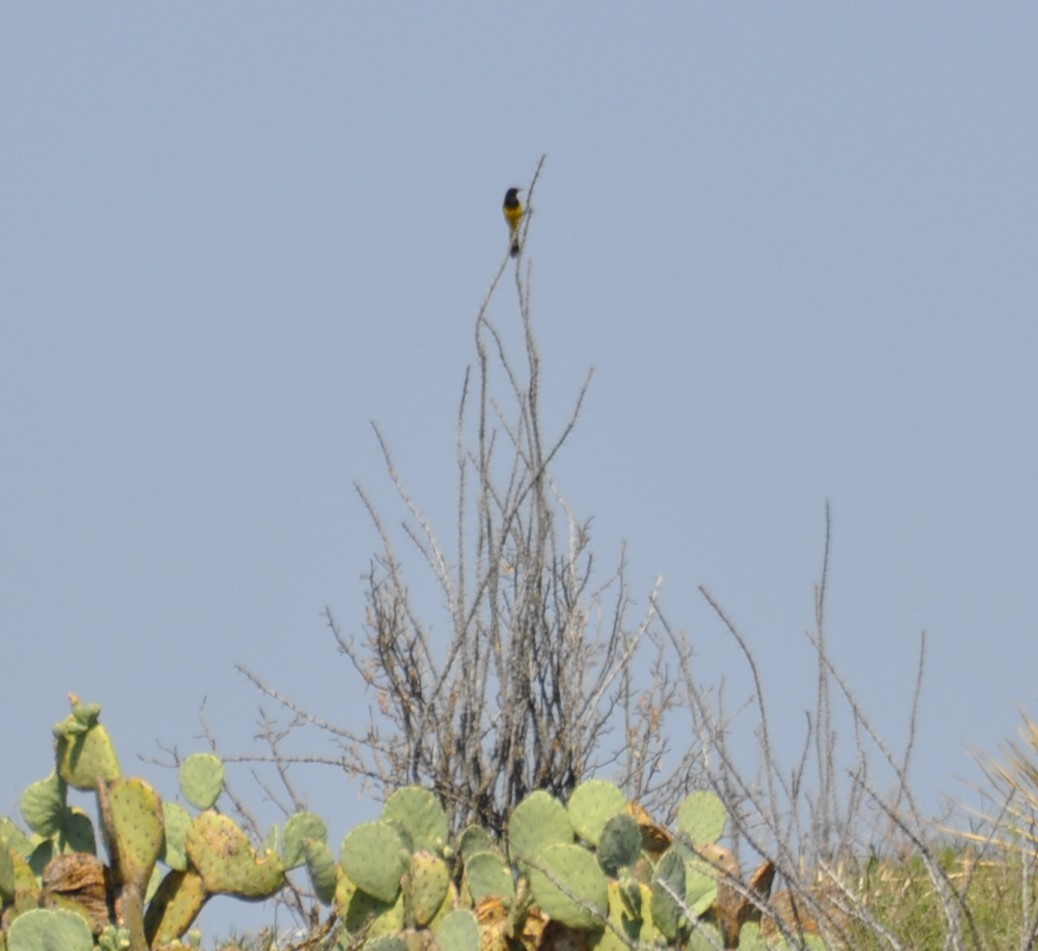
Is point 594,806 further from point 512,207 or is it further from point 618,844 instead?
point 512,207

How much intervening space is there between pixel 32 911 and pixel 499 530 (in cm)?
237

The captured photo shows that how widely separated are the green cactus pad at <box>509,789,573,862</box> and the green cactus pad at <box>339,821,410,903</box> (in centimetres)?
34

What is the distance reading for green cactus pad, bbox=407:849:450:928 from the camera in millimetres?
4945

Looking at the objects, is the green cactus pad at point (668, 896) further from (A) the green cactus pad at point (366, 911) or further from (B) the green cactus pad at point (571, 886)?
(A) the green cactus pad at point (366, 911)

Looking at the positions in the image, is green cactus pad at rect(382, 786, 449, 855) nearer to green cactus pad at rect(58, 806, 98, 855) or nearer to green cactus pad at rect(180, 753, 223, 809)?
green cactus pad at rect(180, 753, 223, 809)

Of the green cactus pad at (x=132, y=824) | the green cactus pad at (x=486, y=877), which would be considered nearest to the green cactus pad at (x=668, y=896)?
the green cactus pad at (x=486, y=877)

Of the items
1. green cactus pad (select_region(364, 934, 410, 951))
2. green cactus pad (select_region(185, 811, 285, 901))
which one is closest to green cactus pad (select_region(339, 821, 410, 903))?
green cactus pad (select_region(185, 811, 285, 901))

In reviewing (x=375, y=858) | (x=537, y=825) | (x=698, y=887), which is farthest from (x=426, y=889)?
(x=698, y=887)

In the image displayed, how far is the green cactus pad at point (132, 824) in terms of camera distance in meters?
4.86

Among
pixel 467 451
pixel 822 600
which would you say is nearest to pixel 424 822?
pixel 822 600

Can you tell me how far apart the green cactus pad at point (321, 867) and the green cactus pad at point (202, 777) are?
0.93 ft

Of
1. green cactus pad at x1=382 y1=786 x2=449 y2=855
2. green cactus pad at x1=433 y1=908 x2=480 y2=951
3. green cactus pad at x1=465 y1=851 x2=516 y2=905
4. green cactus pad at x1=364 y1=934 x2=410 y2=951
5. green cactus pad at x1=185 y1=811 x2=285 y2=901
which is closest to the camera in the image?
green cactus pad at x1=364 y1=934 x2=410 y2=951

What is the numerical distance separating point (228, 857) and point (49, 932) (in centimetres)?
48

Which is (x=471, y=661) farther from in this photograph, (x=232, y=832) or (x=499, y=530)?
(x=232, y=832)
